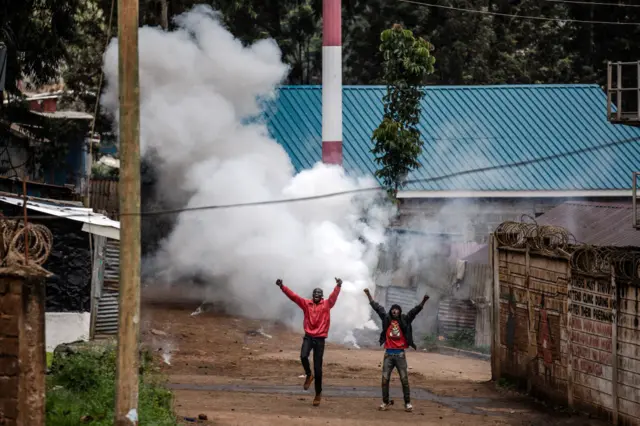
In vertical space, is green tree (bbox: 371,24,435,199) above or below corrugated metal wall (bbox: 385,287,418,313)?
above

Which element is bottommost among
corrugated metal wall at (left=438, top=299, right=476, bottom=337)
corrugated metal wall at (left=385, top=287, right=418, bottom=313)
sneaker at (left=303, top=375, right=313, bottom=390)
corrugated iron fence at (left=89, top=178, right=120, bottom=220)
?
sneaker at (left=303, top=375, right=313, bottom=390)

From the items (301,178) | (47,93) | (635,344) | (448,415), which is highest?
(47,93)

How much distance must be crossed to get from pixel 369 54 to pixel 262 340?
2288 cm

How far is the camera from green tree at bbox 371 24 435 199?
100ft

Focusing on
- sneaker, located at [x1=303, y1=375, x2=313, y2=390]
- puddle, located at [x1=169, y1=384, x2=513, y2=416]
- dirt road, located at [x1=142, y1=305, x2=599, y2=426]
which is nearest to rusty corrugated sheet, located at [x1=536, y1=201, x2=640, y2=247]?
dirt road, located at [x1=142, y1=305, x2=599, y2=426]

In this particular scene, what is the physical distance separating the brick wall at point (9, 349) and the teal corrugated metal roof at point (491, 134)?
23.5 meters

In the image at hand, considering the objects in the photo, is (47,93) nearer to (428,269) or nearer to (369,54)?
(369,54)

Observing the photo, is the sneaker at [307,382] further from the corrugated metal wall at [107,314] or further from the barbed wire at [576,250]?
the corrugated metal wall at [107,314]

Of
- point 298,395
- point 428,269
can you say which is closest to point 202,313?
point 428,269

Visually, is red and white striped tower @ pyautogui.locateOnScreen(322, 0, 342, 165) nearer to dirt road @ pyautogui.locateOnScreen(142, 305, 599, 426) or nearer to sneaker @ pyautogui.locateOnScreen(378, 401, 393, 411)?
dirt road @ pyautogui.locateOnScreen(142, 305, 599, 426)

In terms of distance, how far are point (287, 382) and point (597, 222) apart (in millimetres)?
6868

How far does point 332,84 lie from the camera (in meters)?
34.8

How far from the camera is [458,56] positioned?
147 ft

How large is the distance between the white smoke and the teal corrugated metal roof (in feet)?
6.13
